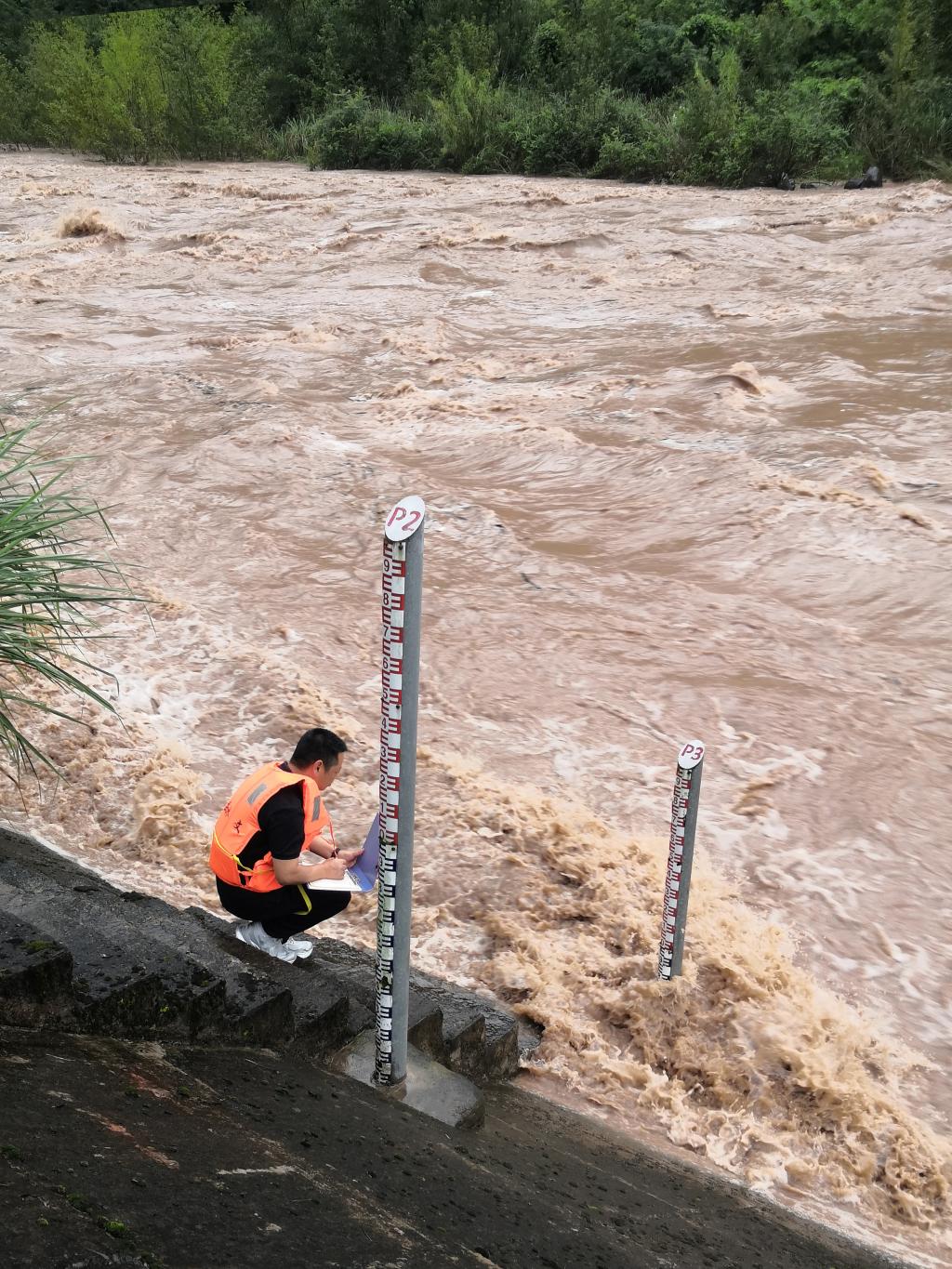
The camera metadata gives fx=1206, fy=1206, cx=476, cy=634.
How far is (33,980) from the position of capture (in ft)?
8.16

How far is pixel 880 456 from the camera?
30.7 feet

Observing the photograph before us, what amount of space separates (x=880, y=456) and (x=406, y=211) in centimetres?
1175

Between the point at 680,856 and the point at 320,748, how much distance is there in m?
1.26

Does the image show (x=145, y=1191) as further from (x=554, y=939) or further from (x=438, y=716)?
(x=438, y=716)

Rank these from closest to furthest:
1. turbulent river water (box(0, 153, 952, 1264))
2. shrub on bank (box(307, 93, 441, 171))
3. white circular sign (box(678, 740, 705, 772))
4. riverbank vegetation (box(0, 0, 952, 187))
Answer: white circular sign (box(678, 740, 705, 772)) → turbulent river water (box(0, 153, 952, 1264)) → riverbank vegetation (box(0, 0, 952, 187)) → shrub on bank (box(307, 93, 441, 171))

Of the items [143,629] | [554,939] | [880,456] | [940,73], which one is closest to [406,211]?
[940,73]

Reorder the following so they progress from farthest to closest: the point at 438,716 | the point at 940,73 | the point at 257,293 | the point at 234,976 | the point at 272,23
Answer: the point at 272,23
the point at 940,73
the point at 257,293
the point at 438,716
the point at 234,976

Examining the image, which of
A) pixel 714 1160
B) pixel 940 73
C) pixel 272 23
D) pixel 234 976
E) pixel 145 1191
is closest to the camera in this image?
pixel 145 1191

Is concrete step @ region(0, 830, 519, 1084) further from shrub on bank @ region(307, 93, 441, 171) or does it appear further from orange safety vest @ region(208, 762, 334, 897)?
shrub on bank @ region(307, 93, 441, 171)

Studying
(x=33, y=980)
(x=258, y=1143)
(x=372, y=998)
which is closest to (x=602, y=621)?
(x=372, y=998)

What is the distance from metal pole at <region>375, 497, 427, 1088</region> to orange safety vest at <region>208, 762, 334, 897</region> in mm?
881

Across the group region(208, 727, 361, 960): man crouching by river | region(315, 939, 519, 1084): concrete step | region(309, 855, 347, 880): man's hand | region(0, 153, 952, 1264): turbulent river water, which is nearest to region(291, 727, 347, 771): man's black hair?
region(208, 727, 361, 960): man crouching by river

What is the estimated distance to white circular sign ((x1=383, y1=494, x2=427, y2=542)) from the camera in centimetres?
243

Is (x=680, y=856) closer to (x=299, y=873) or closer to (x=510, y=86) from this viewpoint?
(x=299, y=873)
